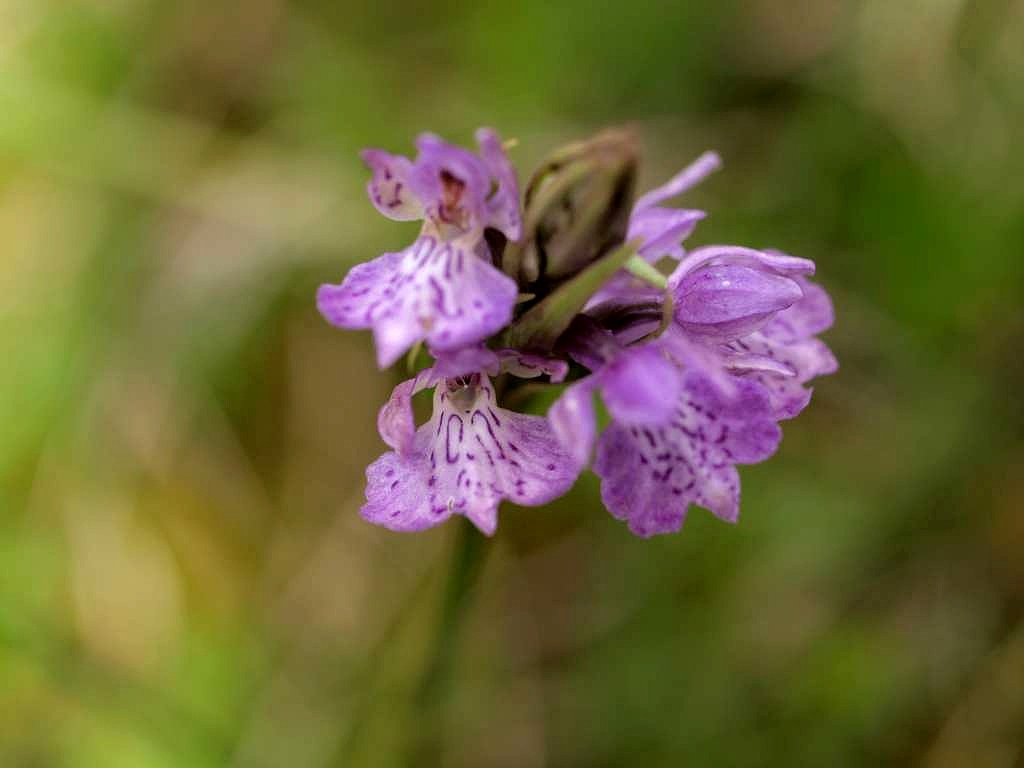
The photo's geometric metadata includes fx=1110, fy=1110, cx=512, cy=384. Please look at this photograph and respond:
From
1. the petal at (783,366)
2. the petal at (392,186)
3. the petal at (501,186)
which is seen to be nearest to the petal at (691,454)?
the petal at (783,366)

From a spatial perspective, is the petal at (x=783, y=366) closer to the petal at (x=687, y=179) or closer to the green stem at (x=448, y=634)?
the petal at (x=687, y=179)

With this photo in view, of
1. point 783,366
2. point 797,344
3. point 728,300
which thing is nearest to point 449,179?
point 728,300

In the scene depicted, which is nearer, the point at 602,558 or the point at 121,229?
the point at 602,558

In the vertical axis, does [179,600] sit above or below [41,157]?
→ below

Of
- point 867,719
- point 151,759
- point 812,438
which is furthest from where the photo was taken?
point 812,438

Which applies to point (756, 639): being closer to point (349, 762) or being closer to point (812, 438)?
point (812, 438)

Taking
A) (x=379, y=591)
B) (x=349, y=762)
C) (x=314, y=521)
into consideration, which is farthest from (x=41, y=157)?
(x=349, y=762)

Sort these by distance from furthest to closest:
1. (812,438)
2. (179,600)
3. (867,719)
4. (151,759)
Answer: (812,438)
(179,600)
(867,719)
(151,759)

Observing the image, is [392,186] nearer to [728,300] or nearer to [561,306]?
[561,306]
